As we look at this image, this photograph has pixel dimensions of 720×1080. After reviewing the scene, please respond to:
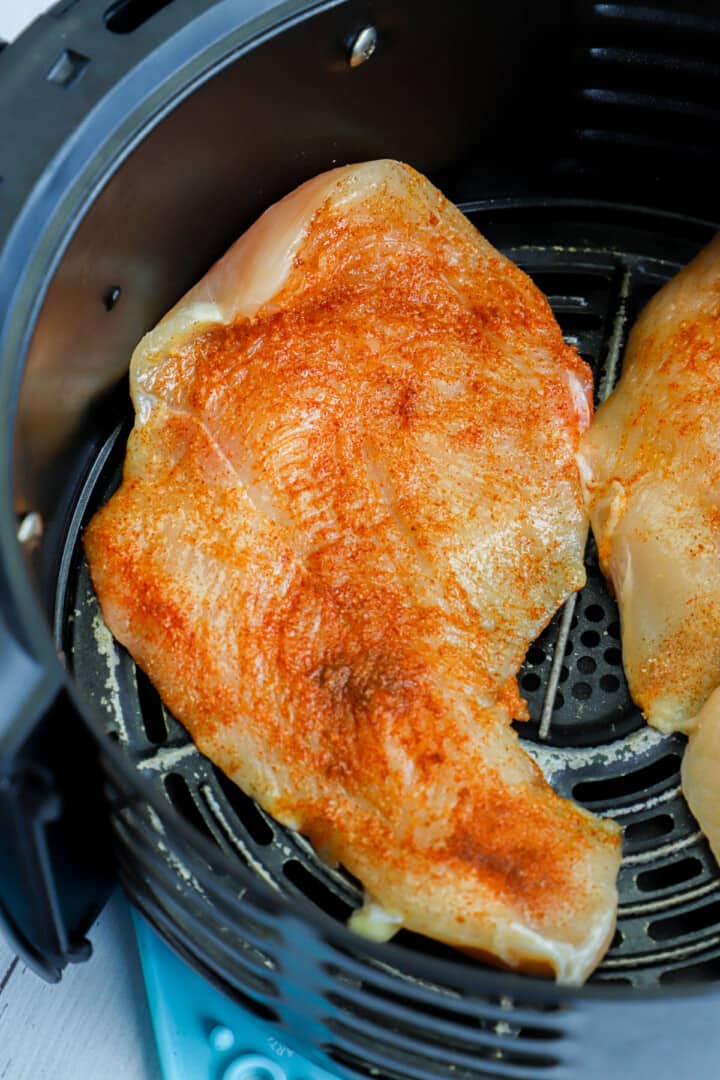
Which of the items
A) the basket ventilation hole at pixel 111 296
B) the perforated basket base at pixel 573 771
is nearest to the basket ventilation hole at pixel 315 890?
the perforated basket base at pixel 573 771

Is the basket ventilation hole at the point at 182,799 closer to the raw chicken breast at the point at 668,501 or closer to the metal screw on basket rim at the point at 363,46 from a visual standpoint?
the raw chicken breast at the point at 668,501

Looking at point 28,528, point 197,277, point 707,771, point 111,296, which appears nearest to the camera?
point 28,528

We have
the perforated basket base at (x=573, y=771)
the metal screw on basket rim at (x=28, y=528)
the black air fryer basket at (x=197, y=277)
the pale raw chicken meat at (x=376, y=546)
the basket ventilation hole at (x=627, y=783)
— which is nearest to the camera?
the black air fryer basket at (x=197, y=277)

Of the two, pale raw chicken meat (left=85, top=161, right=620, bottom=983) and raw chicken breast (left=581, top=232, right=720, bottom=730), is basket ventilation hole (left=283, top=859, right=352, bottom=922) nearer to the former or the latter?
pale raw chicken meat (left=85, top=161, right=620, bottom=983)

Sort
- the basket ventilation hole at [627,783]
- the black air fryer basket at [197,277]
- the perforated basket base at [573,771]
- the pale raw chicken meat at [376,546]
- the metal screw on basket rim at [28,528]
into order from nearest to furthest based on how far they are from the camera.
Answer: the black air fryer basket at [197,277] → the metal screw on basket rim at [28,528] → the pale raw chicken meat at [376,546] → the perforated basket base at [573,771] → the basket ventilation hole at [627,783]

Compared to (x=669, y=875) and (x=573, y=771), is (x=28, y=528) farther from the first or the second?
(x=669, y=875)

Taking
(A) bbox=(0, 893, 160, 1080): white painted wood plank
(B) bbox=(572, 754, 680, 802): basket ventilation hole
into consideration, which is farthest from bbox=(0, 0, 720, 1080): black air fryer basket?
(A) bbox=(0, 893, 160, 1080): white painted wood plank

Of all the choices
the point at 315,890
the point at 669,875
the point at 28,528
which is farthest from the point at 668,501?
the point at 28,528

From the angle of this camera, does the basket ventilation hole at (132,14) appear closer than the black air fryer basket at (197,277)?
No
